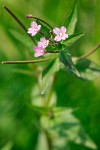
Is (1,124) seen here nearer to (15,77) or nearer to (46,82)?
(15,77)

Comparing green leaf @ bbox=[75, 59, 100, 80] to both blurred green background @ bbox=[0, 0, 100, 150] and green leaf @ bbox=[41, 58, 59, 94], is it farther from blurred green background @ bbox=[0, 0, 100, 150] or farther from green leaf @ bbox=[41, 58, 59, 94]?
blurred green background @ bbox=[0, 0, 100, 150]

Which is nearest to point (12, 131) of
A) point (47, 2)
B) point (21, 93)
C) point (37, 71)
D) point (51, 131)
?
point (21, 93)

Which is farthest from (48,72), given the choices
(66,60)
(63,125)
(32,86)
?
(32,86)

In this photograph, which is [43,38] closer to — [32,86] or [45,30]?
[45,30]

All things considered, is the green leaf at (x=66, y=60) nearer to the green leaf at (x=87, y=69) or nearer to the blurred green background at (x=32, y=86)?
the green leaf at (x=87, y=69)

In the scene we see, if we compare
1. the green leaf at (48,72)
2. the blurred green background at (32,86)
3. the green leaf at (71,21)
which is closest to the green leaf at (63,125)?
the blurred green background at (32,86)

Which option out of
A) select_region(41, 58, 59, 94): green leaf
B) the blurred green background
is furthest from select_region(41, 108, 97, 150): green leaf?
select_region(41, 58, 59, 94): green leaf
